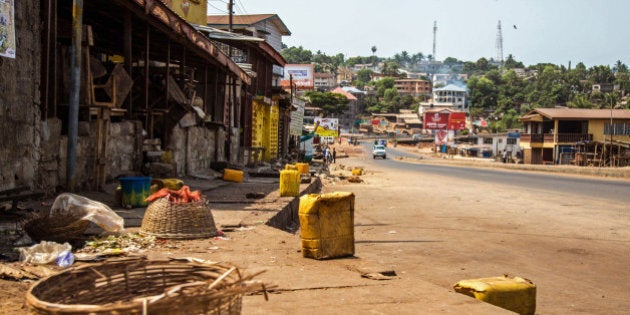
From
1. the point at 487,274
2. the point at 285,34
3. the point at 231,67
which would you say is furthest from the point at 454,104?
the point at 487,274

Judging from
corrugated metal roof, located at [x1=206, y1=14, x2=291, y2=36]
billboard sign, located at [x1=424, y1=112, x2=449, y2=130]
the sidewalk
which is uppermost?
corrugated metal roof, located at [x1=206, y1=14, x2=291, y2=36]

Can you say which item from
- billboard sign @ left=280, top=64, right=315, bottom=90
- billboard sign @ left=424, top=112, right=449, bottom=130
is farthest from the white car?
billboard sign @ left=424, top=112, right=449, bottom=130

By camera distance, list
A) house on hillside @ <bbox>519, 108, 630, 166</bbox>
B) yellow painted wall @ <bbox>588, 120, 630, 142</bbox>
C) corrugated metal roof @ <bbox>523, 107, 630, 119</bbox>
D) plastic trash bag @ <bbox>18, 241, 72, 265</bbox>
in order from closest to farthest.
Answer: plastic trash bag @ <bbox>18, 241, 72, 265</bbox>
house on hillside @ <bbox>519, 108, 630, 166</bbox>
corrugated metal roof @ <bbox>523, 107, 630, 119</bbox>
yellow painted wall @ <bbox>588, 120, 630, 142</bbox>

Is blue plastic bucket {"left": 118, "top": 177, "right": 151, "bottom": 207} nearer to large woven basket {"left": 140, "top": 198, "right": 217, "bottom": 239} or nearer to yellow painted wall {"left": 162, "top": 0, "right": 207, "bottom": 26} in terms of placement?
large woven basket {"left": 140, "top": 198, "right": 217, "bottom": 239}

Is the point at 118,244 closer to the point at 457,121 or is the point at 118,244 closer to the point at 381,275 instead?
the point at 381,275

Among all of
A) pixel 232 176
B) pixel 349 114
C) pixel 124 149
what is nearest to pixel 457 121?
pixel 349 114

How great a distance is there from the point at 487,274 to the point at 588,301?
1.48 meters

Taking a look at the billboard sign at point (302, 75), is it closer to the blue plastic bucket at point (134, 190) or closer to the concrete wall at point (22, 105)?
the blue plastic bucket at point (134, 190)

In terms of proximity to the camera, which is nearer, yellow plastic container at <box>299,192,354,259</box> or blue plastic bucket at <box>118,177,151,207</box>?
yellow plastic container at <box>299,192,354,259</box>

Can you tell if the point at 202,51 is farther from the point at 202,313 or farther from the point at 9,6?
the point at 202,313

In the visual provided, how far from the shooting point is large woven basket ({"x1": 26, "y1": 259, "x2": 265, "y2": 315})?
8.76 feet

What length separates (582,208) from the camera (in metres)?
17.7

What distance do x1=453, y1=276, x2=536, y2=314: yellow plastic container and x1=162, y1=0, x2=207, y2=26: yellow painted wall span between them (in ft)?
86.0

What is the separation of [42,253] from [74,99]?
5.22 meters
